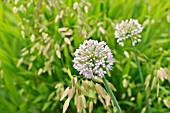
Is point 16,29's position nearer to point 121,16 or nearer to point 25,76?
point 25,76

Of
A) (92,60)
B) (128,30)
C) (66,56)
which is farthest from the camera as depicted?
(66,56)

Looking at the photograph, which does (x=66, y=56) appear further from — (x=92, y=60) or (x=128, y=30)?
(x=92, y=60)

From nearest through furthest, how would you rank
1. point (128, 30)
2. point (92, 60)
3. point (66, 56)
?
point (92, 60), point (128, 30), point (66, 56)

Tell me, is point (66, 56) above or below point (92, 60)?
above

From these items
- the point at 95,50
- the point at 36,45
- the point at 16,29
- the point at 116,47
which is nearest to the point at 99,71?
the point at 95,50

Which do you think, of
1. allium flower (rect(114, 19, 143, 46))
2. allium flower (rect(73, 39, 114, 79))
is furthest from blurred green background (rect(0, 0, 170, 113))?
allium flower (rect(73, 39, 114, 79))

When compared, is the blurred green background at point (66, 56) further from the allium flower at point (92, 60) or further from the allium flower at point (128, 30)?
the allium flower at point (92, 60)

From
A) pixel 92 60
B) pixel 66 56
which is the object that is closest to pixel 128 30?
pixel 92 60

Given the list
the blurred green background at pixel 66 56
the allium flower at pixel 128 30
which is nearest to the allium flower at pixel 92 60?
the allium flower at pixel 128 30
